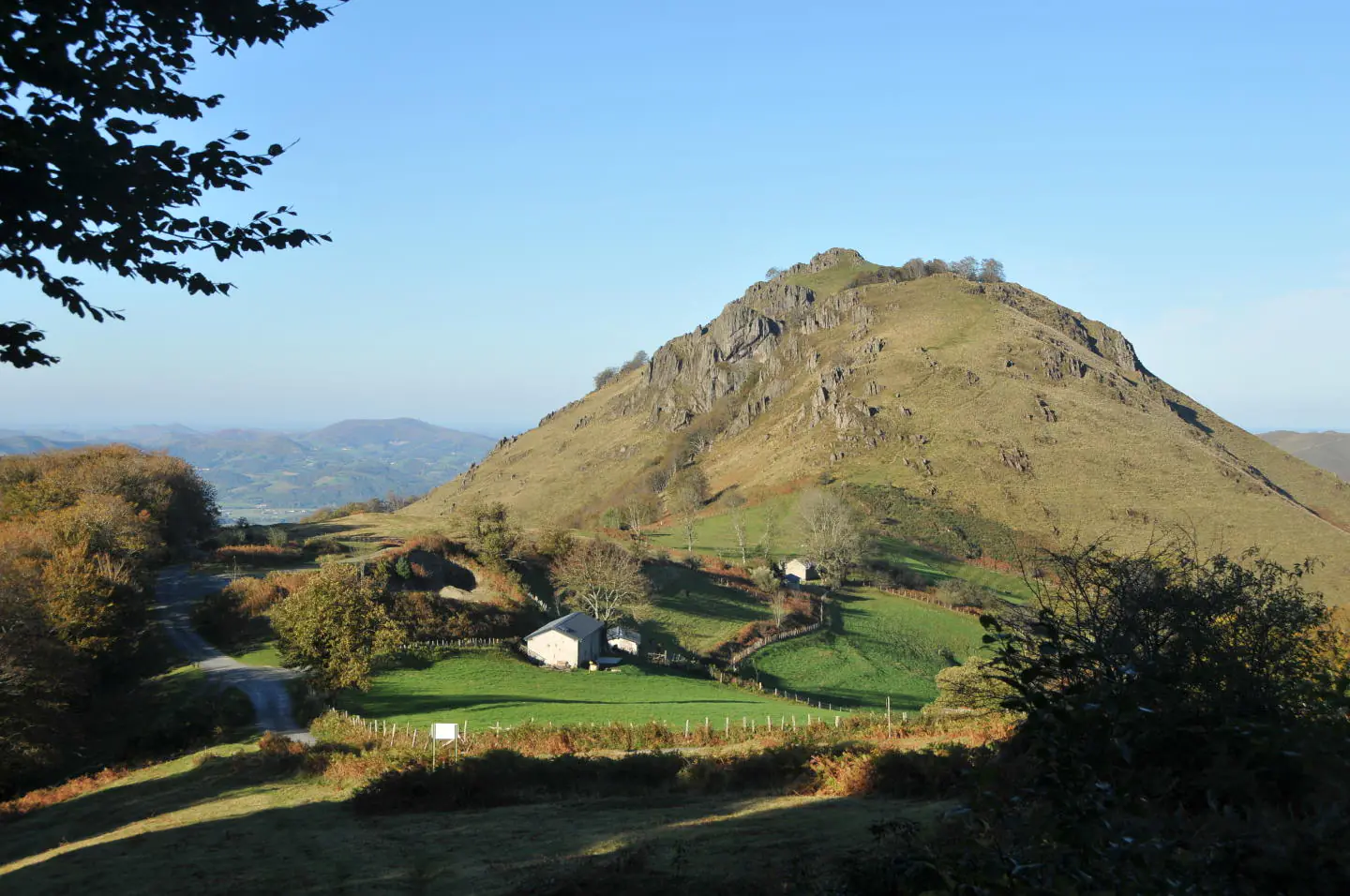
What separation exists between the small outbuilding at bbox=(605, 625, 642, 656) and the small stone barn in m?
3.58

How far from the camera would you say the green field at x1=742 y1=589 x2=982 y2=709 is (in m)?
56.8

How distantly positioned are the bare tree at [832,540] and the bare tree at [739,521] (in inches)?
290

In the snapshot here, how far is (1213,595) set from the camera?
612 inches

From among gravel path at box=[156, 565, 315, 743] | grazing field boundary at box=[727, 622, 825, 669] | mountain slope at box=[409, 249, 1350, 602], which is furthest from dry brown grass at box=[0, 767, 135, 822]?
mountain slope at box=[409, 249, 1350, 602]

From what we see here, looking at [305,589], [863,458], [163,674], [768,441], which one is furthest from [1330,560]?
[163,674]

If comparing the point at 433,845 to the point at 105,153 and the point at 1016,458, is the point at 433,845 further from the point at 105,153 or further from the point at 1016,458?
the point at 1016,458

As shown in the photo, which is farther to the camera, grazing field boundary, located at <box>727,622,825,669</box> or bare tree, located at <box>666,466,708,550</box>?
bare tree, located at <box>666,466,708,550</box>

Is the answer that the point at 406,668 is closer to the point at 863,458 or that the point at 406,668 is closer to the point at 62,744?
the point at 62,744

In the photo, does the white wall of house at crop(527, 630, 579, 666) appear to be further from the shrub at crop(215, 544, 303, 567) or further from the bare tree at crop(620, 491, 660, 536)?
the bare tree at crop(620, 491, 660, 536)

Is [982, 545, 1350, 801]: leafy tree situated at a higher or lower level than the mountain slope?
lower

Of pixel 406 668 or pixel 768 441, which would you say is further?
pixel 768 441

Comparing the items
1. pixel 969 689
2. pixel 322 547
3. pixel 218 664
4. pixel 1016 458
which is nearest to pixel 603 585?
pixel 218 664

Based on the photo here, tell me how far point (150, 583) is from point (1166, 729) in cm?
6774

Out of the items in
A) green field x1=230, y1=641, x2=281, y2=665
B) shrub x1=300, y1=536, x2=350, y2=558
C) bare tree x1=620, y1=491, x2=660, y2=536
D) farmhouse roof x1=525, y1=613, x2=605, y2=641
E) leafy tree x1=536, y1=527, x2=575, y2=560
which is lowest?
green field x1=230, y1=641, x2=281, y2=665
